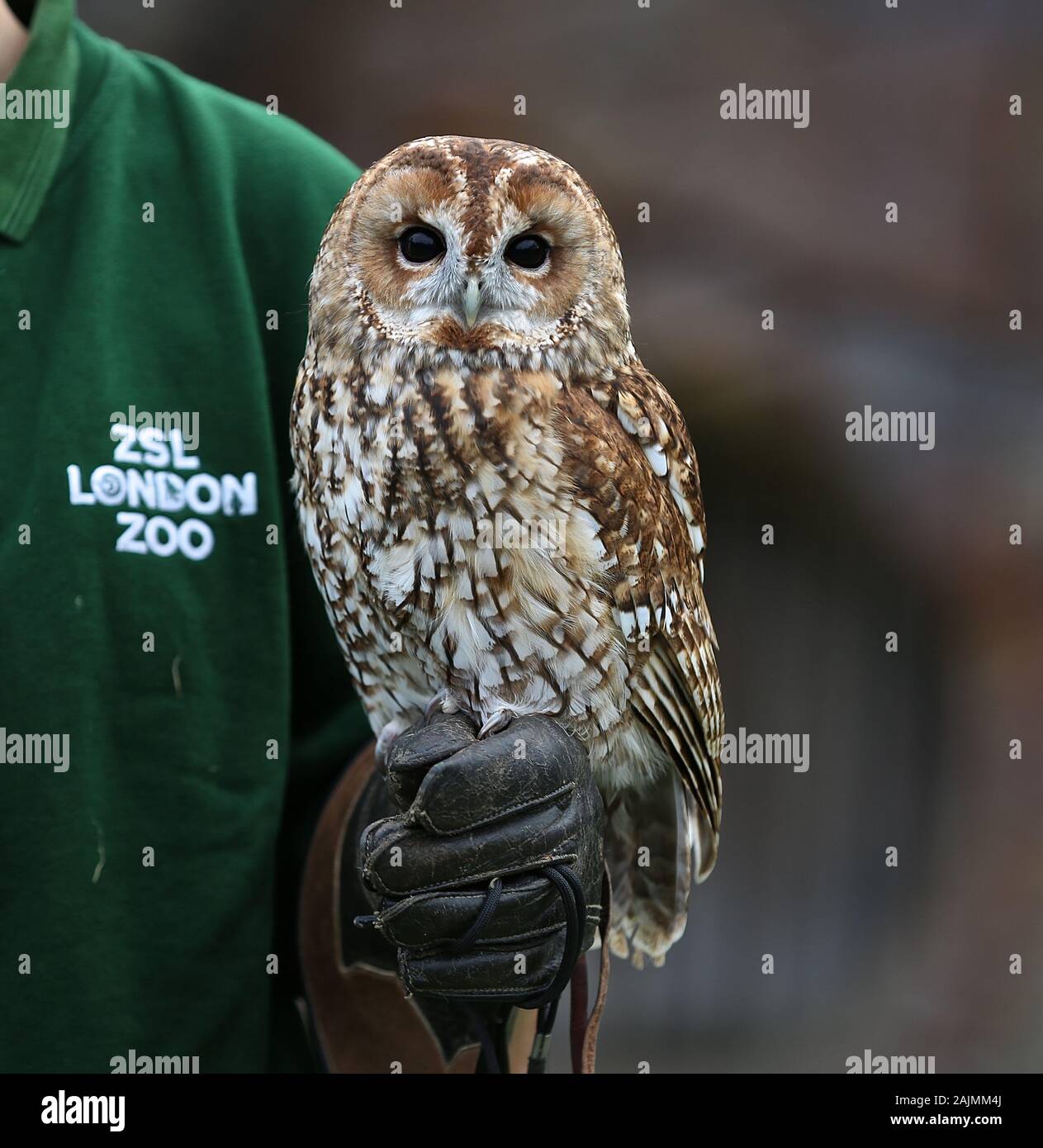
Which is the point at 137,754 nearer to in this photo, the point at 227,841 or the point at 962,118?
the point at 227,841

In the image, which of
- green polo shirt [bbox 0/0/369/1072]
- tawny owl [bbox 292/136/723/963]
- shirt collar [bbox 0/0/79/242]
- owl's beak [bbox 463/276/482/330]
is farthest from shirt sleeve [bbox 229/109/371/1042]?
owl's beak [bbox 463/276/482/330]

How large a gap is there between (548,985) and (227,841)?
53cm

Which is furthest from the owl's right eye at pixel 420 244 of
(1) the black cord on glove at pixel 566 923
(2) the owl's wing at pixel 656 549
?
(1) the black cord on glove at pixel 566 923

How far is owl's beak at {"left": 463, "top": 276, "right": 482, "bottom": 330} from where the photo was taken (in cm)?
94

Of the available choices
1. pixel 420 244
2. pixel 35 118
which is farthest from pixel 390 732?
pixel 35 118

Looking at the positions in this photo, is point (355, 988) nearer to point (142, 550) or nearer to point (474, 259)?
point (142, 550)

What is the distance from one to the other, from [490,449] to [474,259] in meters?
0.18

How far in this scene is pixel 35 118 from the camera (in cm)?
133

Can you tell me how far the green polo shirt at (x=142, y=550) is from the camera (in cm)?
131

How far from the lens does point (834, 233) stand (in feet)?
7.58

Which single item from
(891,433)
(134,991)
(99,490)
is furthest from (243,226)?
(891,433)

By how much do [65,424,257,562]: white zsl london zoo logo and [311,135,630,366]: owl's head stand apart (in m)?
0.38
